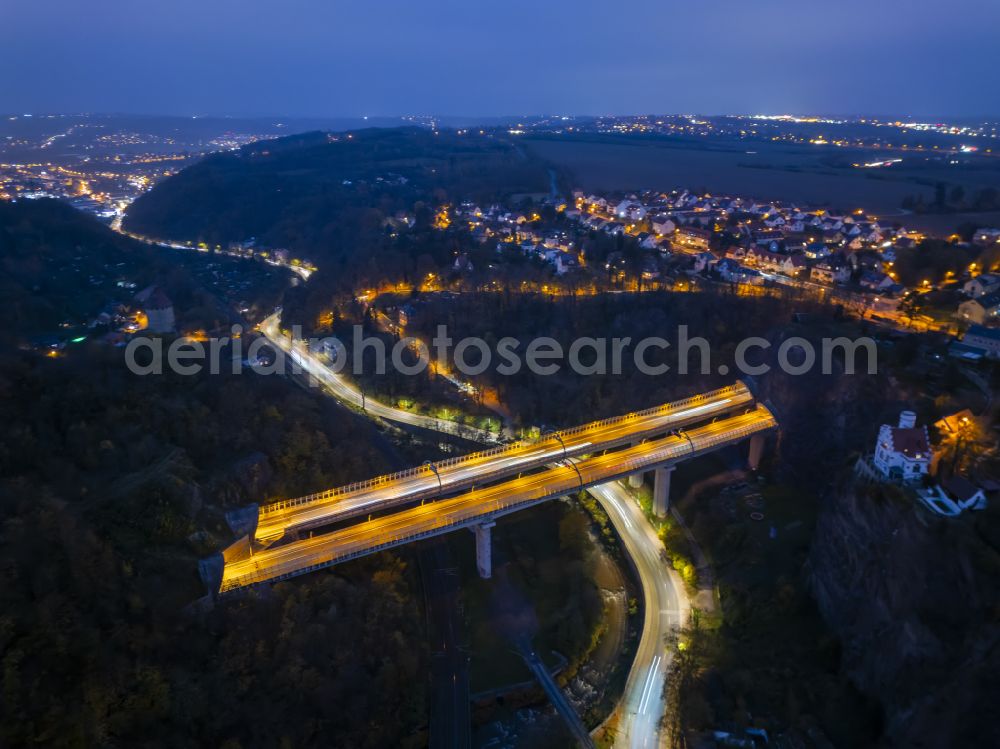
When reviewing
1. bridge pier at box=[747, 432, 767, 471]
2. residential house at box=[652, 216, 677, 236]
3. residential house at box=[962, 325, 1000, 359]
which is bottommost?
bridge pier at box=[747, 432, 767, 471]

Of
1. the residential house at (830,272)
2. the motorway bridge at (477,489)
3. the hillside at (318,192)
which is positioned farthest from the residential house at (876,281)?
the hillside at (318,192)

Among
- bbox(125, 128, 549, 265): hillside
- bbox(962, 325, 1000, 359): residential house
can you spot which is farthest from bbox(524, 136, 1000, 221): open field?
bbox(962, 325, 1000, 359): residential house

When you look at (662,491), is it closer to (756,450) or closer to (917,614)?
(756,450)

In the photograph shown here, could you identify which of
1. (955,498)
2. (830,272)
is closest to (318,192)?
(830,272)

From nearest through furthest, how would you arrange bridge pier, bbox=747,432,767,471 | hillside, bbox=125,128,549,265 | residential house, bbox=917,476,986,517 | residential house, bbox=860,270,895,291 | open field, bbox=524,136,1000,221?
1. residential house, bbox=917,476,986,517
2. bridge pier, bbox=747,432,767,471
3. residential house, bbox=860,270,895,291
4. hillside, bbox=125,128,549,265
5. open field, bbox=524,136,1000,221

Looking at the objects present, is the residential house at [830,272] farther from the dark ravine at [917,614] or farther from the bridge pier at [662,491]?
the dark ravine at [917,614]

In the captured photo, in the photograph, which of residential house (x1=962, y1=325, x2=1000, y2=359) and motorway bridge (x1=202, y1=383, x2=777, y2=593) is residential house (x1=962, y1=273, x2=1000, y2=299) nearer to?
residential house (x1=962, y1=325, x2=1000, y2=359)
